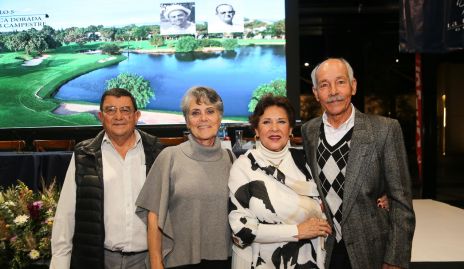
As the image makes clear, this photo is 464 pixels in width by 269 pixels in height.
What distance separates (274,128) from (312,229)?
48 cm

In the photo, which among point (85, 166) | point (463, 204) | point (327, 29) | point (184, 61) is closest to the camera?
point (85, 166)

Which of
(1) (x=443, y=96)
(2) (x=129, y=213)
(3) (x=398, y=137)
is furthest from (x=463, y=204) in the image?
(1) (x=443, y=96)

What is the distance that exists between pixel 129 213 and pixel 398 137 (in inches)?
51.5

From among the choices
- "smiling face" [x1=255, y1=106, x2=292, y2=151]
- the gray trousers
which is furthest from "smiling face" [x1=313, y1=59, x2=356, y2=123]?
the gray trousers

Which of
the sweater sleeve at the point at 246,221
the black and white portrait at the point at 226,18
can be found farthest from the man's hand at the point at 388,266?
the black and white portrait at the point at 226,18

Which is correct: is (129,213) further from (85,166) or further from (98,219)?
(85,166)

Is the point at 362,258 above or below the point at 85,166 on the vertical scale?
below

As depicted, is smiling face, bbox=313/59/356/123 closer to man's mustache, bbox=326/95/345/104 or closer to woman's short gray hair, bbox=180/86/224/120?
man's mustache, bbox=326/95/345/104

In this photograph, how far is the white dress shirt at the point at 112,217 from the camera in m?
2.27

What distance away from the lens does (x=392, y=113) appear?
13594 millimetres

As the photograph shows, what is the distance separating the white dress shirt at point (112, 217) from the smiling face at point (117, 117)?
6.4 inches

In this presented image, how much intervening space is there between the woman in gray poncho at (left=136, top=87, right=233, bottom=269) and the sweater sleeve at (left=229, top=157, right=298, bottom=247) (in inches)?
3.0

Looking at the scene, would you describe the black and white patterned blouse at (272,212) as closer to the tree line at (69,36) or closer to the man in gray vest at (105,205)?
the man in gray vest at (105,205)

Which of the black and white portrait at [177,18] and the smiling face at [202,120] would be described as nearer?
the smiling face at [202,120]
